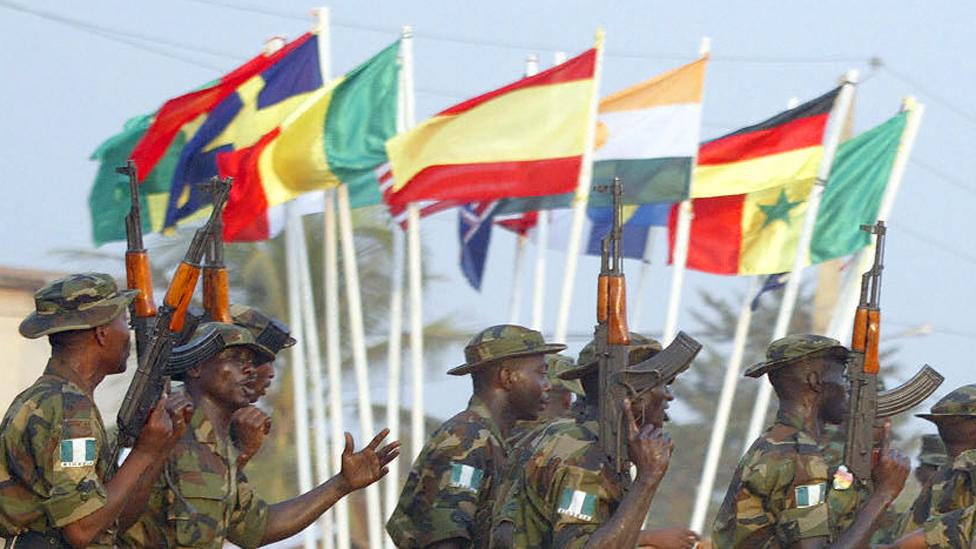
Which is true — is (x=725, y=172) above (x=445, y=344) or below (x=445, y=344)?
above

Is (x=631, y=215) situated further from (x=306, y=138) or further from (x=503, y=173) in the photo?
(x=306, y=138)

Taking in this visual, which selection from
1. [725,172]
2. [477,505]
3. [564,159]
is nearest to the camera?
[477,505]

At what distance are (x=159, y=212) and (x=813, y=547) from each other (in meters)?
10.5

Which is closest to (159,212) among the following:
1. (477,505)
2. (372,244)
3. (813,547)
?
(372,244)

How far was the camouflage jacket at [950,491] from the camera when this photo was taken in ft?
30.2

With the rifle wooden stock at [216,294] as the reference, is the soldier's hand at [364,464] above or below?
below

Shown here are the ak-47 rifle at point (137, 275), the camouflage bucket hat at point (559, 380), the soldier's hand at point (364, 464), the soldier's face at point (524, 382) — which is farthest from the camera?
the camouflage bucket hat at point (559, 380)

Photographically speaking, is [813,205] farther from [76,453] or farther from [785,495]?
[76,453]

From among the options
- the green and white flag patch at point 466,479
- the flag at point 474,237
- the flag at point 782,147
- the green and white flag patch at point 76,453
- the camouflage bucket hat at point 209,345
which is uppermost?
the flag at point 782,147

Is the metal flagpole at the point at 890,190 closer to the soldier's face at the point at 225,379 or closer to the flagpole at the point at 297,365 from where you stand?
the flagpole at the point at 297,365

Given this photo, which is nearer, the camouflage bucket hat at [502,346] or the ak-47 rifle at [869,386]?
the ak-47 rifle at [869,386]

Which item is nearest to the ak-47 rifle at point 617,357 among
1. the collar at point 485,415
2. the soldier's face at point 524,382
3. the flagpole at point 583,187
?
the soldier's face at point 524,382

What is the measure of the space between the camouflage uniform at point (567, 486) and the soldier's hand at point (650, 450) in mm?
179

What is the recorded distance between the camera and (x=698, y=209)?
18703 millimetres
